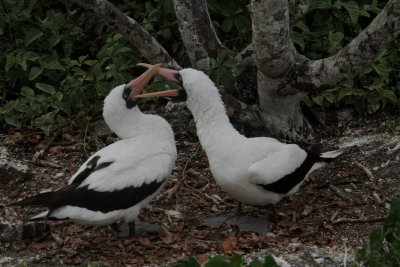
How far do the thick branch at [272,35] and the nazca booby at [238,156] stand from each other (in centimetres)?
67

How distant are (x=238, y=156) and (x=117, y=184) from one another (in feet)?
2.86

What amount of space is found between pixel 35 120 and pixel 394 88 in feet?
11.1

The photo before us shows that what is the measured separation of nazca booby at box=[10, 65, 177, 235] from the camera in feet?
20.0

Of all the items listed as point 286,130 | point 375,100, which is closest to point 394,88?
point 375,100

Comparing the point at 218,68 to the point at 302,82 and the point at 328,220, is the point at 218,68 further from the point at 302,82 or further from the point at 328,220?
the point at 328,220

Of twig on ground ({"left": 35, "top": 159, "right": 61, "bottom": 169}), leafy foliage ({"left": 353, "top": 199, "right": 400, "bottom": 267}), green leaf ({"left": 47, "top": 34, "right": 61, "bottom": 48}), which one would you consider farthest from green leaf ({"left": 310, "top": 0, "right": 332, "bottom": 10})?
leafy foliage ({"left": 353, "top": 199, "right": 400, "bottom": 267})

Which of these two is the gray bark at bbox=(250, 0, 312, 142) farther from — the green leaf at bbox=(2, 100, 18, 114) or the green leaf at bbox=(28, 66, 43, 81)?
the green leaf at bbox=(2, 100, 18, 114)

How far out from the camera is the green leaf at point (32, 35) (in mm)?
8688

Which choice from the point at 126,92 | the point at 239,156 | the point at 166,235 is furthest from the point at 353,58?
the point at 166,235

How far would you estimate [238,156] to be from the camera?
20.9 ft

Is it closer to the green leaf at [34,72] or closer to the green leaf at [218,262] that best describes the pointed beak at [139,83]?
the green leaf at [34,72]

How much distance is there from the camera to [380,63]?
27.3 ft

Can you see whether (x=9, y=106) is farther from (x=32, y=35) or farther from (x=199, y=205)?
(x=199, y=205)

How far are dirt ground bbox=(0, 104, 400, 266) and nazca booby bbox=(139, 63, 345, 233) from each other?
299 millimetres
